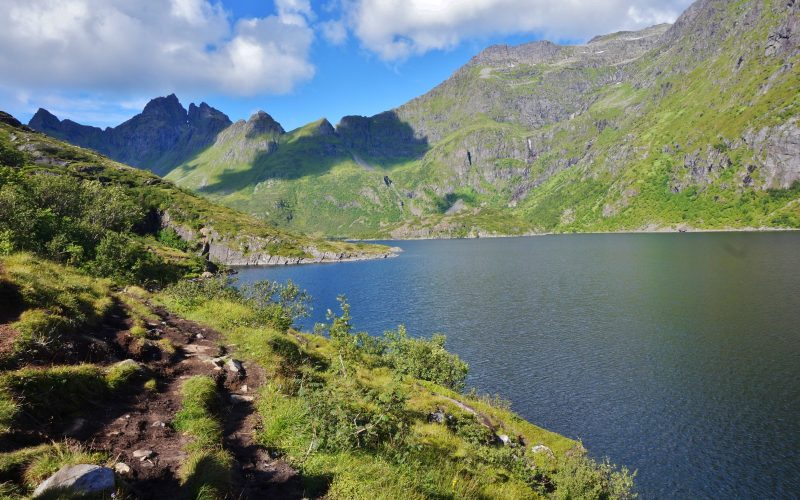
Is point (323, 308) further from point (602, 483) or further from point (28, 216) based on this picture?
point (602, 483)

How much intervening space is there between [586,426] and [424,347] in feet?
72.6

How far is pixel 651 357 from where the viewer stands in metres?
69.8

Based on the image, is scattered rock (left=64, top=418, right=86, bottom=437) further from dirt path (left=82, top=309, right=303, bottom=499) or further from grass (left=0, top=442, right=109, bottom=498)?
grass (left=0, top=442, right=109, bottom=498)

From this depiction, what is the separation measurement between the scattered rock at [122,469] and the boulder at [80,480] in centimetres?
161

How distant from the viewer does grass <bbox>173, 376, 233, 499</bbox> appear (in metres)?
9.70

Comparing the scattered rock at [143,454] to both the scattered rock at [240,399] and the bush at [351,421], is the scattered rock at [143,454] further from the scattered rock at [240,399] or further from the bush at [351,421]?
the scattered rock at [240,399]

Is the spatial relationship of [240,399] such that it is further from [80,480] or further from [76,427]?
[80,480]

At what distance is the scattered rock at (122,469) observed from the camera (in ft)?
32.0

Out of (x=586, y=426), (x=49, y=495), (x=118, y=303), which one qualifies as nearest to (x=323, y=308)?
(x=586, y=426)

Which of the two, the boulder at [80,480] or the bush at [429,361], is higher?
the boulder at [80,480]

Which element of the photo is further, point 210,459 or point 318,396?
point 318,396

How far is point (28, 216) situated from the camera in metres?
44.3

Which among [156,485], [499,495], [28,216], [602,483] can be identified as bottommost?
[602,483]

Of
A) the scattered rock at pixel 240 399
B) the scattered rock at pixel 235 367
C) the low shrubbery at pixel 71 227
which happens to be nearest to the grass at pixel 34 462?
the scattered rock at pixel 240 399
